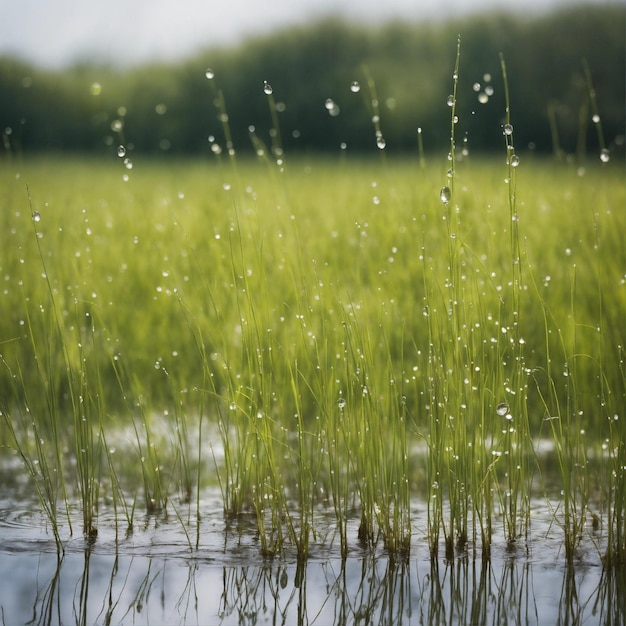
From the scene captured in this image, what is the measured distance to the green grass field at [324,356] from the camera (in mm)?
1933

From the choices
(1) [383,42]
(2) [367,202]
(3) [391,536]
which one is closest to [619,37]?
(1) [383,42]

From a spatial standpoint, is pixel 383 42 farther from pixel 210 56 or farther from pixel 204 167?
pixel 204 167

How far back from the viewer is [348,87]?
1060 centimetres

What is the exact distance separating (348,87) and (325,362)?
9147mm

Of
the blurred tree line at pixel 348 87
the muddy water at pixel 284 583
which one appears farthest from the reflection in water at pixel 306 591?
the blurred tree line at pixel 348 87

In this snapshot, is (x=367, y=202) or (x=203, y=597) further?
(x=367, y=202)

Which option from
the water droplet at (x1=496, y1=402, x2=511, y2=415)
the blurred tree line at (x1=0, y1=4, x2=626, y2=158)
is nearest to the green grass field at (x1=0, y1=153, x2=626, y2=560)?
the water droplet at (x1=496, y1=402, x2=511, y2=415)

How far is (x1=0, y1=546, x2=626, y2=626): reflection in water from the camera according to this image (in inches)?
66.1

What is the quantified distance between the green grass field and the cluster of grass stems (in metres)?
0.01

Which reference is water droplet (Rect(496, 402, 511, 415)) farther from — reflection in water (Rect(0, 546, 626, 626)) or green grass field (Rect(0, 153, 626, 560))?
reflection in water (Rect(0, 546, 626, 626))

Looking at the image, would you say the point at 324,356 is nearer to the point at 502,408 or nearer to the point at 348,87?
the point at 502,408

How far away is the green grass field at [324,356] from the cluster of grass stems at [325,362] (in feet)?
0.05

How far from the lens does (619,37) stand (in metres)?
10.3

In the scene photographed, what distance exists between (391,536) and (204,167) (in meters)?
7.79
